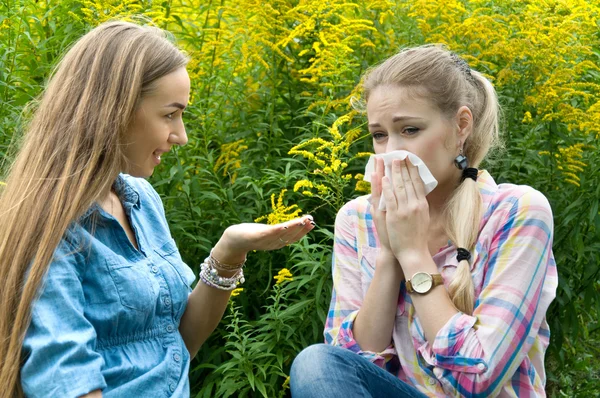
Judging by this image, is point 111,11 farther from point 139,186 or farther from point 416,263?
point 416,263

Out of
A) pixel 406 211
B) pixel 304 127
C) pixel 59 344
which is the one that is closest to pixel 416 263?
pixel 406 211

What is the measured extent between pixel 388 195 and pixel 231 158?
136cm

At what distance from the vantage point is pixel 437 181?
7.93 ft

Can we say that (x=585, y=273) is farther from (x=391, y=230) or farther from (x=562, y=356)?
(x=391, y=230)

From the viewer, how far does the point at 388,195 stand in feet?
7.76

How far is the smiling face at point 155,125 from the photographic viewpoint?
Answer: 209 cm

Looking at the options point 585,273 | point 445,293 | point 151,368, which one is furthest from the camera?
point 585,273

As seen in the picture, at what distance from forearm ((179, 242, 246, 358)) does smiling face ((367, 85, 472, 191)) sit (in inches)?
22.2

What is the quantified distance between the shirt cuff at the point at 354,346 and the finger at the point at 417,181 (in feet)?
1.29

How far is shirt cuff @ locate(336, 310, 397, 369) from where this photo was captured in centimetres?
234

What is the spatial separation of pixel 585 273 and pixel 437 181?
3.72ft

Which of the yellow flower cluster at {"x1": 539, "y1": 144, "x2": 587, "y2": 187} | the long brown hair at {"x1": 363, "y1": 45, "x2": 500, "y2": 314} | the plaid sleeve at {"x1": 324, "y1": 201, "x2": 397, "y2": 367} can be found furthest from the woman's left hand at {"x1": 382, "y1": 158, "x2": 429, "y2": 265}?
the yellow flower cluster at {"x1": 539, "y1": 144, "x2": 587, "y2": 187}

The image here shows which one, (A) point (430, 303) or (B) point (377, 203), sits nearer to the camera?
(A) point (430, 303)

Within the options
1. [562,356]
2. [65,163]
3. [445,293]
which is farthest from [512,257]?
[562,356]
